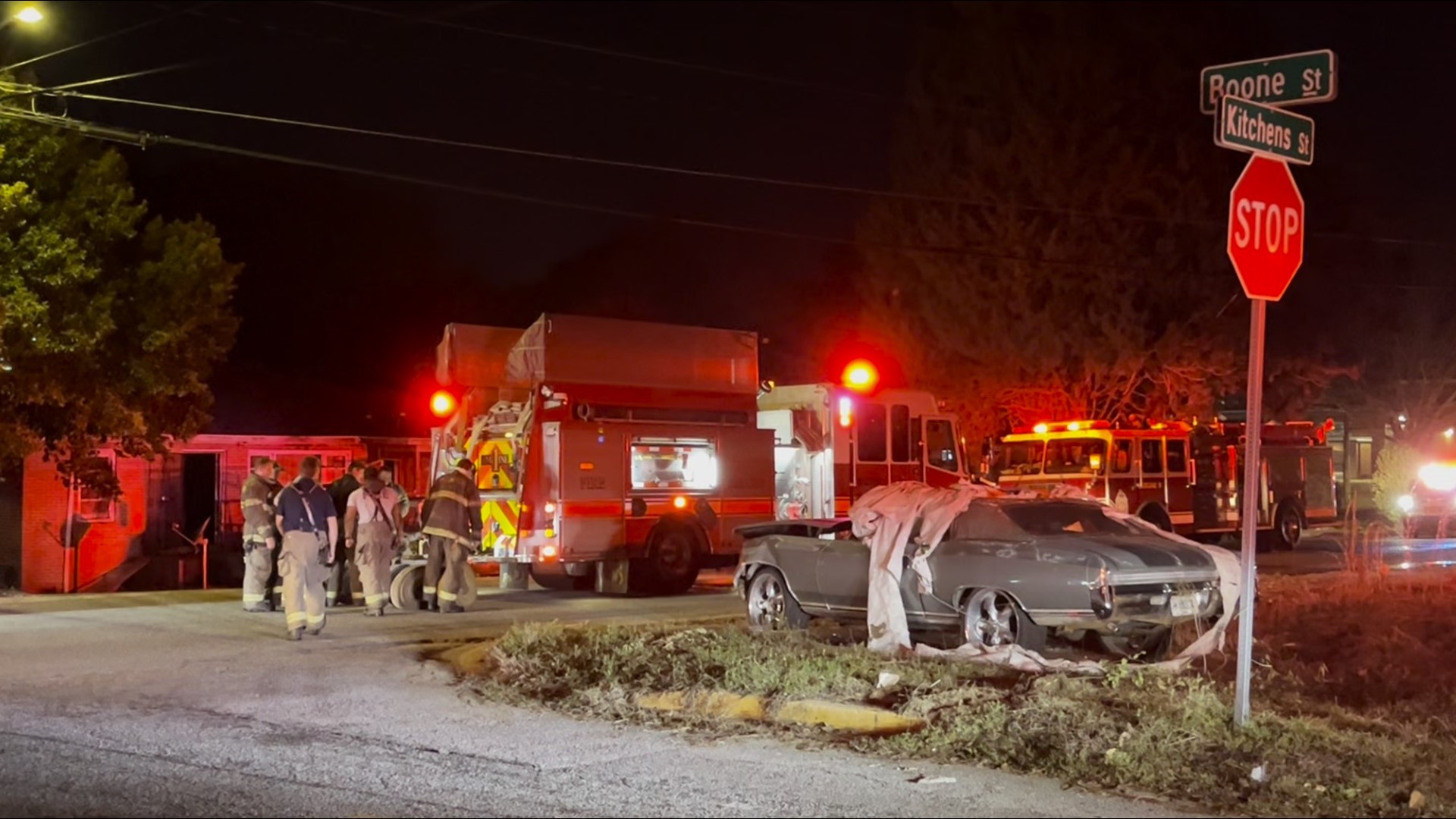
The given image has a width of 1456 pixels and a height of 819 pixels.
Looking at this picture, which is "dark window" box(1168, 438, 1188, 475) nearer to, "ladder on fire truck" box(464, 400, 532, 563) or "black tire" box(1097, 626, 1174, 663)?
"ladder on fire truck" box(464, 400, 532, 563)

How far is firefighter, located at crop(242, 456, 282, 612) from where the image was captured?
48.2 ft

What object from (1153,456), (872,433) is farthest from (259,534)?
(1153,456)

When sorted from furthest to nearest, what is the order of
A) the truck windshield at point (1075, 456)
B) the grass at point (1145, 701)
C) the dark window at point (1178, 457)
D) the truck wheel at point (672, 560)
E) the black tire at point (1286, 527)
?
the black tire at point (1286, 527) < the dark window at point (1178, 457) < the truck windshield at point (1075, 456) < the truck wheel at point (672, 560) < the grass at point (1145, 701)

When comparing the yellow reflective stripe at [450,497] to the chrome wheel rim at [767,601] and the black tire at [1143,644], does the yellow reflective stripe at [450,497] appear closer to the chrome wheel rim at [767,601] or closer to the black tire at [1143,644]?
the chrome wheel rim at [767,601]

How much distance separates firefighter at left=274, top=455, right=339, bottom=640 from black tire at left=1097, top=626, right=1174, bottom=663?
6.80 m

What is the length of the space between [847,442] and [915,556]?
24.5ft

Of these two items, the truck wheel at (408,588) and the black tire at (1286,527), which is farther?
the black tire at (1286,527)

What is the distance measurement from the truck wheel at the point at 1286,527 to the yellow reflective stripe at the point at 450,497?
16360 millimetres

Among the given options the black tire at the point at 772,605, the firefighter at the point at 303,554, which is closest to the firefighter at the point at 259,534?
the firefighter at the point at 303,554

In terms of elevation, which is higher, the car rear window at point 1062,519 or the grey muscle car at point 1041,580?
the car rear window at point 1062,519

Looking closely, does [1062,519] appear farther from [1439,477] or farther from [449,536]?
[1439,477]

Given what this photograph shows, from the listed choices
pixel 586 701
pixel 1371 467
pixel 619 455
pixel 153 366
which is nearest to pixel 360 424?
pixel 153 366

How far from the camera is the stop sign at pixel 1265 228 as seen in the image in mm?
7492

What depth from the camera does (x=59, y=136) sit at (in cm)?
1808
